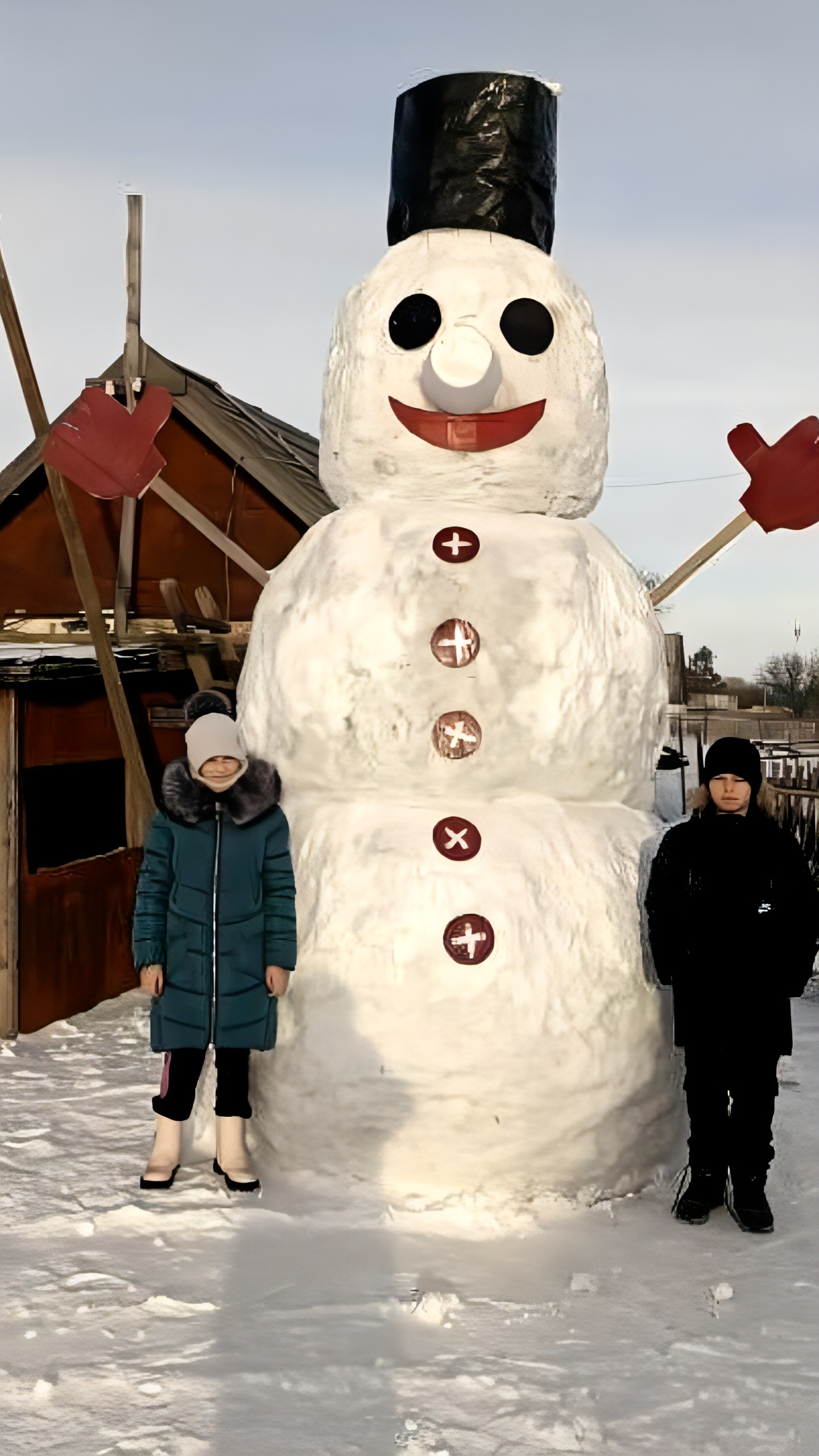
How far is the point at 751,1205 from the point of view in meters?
3.88

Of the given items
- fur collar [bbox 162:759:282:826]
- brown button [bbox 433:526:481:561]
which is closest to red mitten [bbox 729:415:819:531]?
brown button [bbox 433:526:481:561]

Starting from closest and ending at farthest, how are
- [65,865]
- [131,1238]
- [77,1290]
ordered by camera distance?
1. [77,1290]
2. [131,1238]
3. [65,865]

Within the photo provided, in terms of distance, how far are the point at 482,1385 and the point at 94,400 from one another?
3855 mm

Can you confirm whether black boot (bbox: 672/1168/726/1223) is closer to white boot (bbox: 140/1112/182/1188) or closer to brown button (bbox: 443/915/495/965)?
brown button (bbox: 443/915/495/965)

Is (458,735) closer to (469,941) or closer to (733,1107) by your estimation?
(469,941)

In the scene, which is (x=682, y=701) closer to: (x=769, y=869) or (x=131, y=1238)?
(x=769, y=869)

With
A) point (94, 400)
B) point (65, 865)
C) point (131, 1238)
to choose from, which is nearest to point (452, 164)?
point (94, 400)

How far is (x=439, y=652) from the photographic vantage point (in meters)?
3.98

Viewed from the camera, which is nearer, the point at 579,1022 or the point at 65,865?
the point at 579,1022

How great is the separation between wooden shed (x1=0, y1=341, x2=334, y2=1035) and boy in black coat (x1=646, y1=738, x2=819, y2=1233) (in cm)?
242

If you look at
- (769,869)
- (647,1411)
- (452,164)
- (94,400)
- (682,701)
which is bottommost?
(647,1411)

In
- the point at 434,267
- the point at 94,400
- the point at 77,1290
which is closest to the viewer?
the point at 77,1290

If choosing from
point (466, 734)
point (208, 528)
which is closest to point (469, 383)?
point (466, 734)

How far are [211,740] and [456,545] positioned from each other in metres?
0.93
